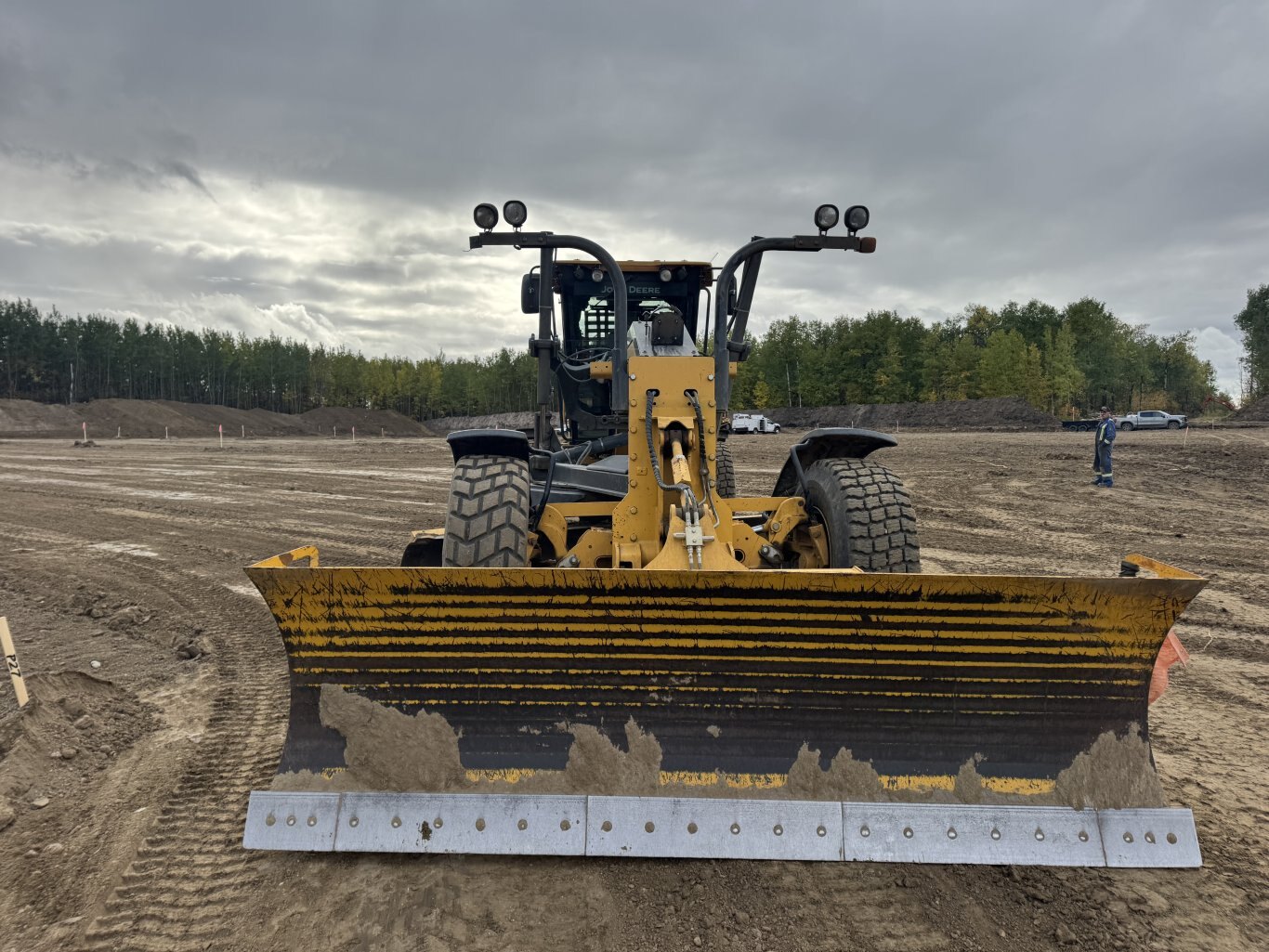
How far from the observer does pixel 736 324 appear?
15.2 ft

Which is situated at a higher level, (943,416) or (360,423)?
(943,416)

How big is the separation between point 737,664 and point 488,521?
4.66 ft

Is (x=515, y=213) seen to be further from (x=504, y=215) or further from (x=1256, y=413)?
(x=1256, y=413)

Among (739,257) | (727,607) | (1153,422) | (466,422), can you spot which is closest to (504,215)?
(739,257)

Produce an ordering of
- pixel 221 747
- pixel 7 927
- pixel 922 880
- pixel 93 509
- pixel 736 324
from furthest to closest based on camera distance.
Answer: pixel 93 509 < pixel 736 324 < pixel 221 747 < pixel 922 880 < pixel 7 927

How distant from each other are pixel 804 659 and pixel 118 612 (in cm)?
584

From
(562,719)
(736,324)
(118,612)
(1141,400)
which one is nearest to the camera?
(562,719)

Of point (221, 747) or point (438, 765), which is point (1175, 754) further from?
point (221, 747)

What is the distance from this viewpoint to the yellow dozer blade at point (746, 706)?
103 inches

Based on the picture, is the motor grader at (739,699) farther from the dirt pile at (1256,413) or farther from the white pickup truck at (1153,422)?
the dirt pile at (1256,413)

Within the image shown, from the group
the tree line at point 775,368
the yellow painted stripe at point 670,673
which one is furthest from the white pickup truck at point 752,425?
the yellow painted stripe at point 670,673

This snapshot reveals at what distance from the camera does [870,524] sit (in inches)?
149

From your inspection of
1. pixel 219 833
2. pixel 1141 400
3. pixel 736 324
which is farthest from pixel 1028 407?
pixel 219 833

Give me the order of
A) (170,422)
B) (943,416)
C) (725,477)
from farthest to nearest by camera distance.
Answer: (170,422)
(943,416)
(725,477)
